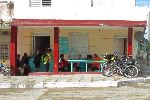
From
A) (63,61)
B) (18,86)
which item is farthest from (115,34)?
(18,86)

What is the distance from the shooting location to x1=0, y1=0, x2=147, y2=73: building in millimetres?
22719

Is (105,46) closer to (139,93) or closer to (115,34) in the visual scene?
(115,34)

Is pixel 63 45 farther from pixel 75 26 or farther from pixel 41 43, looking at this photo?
pixel 75 26

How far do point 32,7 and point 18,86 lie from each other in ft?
21.1

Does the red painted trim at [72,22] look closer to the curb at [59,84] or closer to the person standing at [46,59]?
the person standing at [46,59]

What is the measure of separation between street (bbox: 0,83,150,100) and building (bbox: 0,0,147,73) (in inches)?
193

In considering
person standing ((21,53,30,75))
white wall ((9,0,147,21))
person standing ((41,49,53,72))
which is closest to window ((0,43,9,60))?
person standing ((21,53,30,75))

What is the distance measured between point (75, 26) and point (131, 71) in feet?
12.0

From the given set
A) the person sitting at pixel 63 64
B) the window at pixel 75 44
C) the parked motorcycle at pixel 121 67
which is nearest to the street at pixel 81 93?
the parked motorcycle at pixel 121 67

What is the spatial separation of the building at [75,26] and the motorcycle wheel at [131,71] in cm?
121

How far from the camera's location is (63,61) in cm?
2350

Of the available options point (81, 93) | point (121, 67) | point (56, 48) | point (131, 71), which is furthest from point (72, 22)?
Result: point (81, 93)

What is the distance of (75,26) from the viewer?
2258 centimetres

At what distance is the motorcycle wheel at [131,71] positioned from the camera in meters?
21.8
